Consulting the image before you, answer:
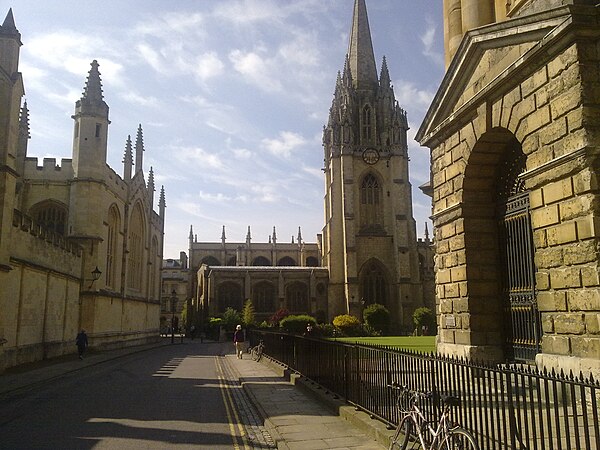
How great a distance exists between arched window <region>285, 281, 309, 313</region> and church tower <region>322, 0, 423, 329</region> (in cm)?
409

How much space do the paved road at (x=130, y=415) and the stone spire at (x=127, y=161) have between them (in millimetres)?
23617

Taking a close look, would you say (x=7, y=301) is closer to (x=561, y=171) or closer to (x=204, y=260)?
(x=561, y=171)

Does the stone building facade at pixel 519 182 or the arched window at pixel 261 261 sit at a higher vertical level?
the arched window at pixel 261 261

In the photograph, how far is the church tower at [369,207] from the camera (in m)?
57.1

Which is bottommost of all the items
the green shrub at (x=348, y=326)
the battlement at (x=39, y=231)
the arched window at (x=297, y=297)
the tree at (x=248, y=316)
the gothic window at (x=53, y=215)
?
the green shrub at (x=348, y=326)

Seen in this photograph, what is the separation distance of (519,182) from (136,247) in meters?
34.7

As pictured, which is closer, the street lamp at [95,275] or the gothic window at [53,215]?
the street lamp at [95,275]

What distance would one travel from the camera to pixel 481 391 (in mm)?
8656

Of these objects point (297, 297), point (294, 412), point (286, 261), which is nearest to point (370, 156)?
point (297, 297)

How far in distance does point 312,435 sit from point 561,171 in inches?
215

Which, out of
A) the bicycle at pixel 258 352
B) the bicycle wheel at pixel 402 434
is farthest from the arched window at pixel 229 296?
the bicycle wheel at pixel 402 434

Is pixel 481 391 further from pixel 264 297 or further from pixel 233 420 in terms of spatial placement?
pixel 264 297

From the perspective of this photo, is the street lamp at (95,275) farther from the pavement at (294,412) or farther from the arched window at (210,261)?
the arched window at (210,261)

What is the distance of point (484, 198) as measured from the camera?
37.7 ft
